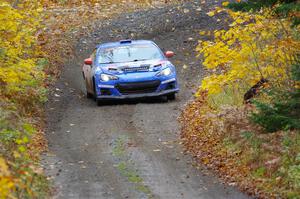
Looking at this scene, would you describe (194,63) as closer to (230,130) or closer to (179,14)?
(179,14)

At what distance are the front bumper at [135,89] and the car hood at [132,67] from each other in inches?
14.4

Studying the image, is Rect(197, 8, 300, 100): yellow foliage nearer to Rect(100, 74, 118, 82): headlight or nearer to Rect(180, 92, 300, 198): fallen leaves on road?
Rect(180, 92, 300, 198): fallen leaves on road

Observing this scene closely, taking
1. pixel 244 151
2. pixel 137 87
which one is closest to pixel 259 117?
pixel 244 151

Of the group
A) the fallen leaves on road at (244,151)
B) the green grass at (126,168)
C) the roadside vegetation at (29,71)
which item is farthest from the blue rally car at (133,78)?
the green grass at (126,168)

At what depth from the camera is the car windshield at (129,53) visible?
64.0 ft

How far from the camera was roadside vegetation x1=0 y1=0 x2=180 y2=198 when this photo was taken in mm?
9156

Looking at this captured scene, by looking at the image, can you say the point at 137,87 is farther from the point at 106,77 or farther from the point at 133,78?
the point at 106,77

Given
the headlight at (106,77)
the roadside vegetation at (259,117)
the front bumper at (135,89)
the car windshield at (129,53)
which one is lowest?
the front bumper at (135,89)

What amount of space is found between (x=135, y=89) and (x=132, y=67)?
→ 0.61 meters

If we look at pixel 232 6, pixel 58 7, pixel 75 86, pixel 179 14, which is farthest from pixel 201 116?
pixel 58 7

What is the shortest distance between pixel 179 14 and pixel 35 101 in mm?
15053

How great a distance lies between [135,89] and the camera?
61.4ft

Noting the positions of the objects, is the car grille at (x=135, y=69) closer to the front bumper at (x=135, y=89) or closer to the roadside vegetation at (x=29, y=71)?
the front bumper at (x=135, y=89)

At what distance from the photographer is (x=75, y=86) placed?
→ 2323cm
